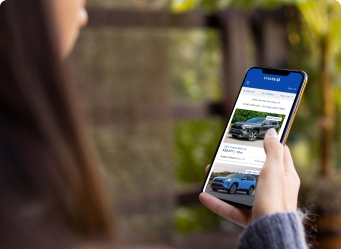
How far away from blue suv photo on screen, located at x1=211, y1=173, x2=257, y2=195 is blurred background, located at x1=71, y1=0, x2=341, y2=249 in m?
1.04

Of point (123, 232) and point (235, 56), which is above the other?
point (235, 56)

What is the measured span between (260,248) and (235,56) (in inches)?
52.0

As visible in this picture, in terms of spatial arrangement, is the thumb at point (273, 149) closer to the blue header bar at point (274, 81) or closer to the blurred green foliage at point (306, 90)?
the blue header bar at point (274, 81)

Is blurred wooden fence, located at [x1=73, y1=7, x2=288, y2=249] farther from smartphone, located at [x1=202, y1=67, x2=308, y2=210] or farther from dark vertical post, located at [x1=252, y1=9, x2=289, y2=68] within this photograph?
smartphone, located at [x1=202, y1=67, x2=308, y2=210]

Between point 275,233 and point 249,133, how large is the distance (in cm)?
9

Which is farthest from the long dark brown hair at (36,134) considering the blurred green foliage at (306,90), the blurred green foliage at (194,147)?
the blurred green foliage at (194,147)

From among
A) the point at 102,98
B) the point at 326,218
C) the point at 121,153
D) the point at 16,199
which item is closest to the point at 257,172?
the point at 16,199

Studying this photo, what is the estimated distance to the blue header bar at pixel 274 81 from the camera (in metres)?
0.32

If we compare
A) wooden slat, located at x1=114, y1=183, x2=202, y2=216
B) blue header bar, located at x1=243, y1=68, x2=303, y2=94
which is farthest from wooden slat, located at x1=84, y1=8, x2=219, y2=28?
blue header bar, located at x1=243, y1=68, x2=303, y2=94

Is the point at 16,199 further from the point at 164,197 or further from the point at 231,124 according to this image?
the point at 164,197

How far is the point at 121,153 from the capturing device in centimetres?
170

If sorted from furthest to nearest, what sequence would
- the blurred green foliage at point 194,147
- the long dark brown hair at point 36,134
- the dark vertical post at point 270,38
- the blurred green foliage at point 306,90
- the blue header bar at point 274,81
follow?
the blurred green foliage at point 194,147
the dark vertical post at point 270,38
the blurred green foliage at point 306,90
the blue header bar at point 274,81
the long dark brown hair at point 36,134

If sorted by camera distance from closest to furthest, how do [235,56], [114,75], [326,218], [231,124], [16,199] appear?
[16,199]
[231,124]
[326,218]
[235,56]
[114,75]

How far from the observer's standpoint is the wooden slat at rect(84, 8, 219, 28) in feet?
4.40
